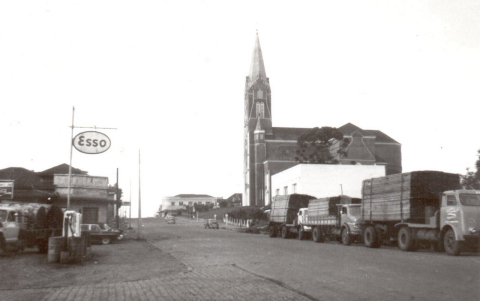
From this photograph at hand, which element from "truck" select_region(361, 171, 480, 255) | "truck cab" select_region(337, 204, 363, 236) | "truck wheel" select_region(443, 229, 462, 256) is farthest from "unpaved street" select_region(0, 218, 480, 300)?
"truck cab" select_region(337, 204, 363, 236)

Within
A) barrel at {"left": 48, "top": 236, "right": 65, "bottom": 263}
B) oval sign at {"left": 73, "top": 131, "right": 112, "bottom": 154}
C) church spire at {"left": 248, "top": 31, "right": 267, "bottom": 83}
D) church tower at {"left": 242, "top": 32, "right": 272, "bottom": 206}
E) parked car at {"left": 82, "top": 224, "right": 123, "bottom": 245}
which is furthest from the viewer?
church spire at {"left": 248, "top": 31, "right": 267, "bottom": 83}

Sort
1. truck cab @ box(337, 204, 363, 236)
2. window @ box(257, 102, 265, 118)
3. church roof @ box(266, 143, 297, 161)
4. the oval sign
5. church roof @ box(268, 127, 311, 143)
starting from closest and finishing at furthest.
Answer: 1. the oval sign
2. truck cab @ box(337, 204, 363, 236)
3. church roof @ box(266, 143, 297, 161)
4. church roof @ box(268, 127, 311, 143)
5. window @ box(257, 102, 265, 118)

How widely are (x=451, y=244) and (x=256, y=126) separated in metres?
90.4

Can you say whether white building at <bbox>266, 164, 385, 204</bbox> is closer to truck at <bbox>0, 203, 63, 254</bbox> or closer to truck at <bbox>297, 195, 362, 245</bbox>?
truck at <bbox>297, 195, 362, 245</bbox>

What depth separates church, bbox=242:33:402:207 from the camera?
297ft

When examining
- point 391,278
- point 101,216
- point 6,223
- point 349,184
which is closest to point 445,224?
point 391,278

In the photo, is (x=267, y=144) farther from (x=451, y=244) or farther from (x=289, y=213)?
(x=451, y=244)

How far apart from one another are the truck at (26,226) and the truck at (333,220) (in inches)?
566

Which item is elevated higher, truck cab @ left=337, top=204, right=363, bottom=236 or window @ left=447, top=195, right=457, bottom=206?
window @ left=447, top=195, right=457, bottom=206

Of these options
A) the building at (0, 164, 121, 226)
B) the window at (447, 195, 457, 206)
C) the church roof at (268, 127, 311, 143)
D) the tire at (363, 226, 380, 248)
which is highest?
the church roof at (268, 127, 311, 143)

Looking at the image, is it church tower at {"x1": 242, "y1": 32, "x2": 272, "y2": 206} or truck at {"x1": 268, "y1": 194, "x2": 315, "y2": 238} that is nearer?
truck at {"x1": 268, "y1": 194, "x2": 315, "y2": 238}

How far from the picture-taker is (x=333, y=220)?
2912cm

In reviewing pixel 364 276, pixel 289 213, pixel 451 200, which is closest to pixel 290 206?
pixel 289 213

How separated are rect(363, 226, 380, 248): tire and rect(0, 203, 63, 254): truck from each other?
13742 millimetres
